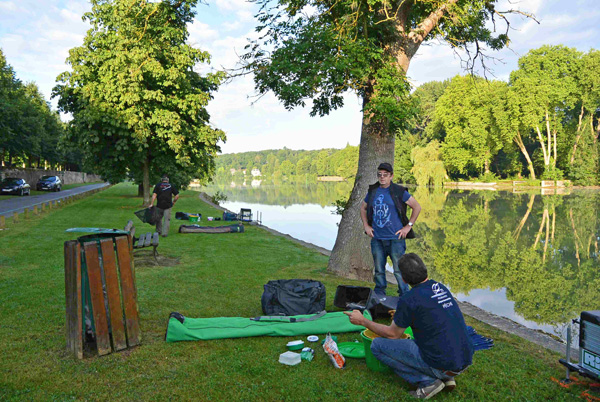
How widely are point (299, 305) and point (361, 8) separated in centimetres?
612

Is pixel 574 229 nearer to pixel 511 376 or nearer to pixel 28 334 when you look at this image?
pixel 511 376

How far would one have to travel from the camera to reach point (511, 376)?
4164mm

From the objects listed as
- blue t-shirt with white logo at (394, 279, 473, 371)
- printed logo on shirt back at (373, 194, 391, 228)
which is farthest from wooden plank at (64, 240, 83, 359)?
printed logo on shirt back at (373, 194, 391, 228)

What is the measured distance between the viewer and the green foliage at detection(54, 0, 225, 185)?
848 inches

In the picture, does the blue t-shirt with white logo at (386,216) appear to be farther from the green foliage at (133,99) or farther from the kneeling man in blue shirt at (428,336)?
the green foliage at (133,99)

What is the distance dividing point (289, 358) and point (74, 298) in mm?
2326

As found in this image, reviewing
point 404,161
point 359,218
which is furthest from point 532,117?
point 359,218

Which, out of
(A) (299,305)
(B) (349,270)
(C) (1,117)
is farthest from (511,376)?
(C) (1,117)

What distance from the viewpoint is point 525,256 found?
1474 centimetres

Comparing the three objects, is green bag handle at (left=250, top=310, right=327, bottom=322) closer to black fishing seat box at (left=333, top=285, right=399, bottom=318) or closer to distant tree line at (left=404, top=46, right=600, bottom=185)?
black fishing seat box at (left=333, top=285, right=399, bottom=318)

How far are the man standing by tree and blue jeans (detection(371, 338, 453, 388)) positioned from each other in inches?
91.4

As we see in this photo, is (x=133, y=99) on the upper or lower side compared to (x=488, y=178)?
upper

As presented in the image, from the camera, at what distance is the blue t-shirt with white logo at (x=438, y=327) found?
3531 millimetres

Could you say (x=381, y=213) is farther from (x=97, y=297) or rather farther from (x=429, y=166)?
(x=429, y=166)
